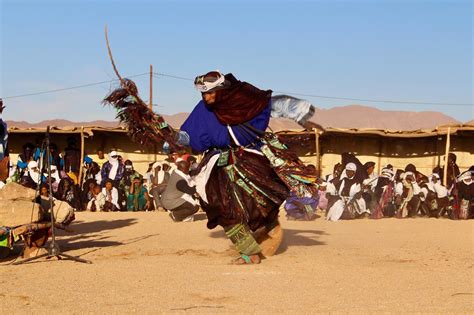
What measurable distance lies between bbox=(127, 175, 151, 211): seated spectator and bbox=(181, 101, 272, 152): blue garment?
966 centimetres

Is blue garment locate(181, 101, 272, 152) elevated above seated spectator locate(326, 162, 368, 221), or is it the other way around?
blue garment locate(181, 101, 272, 152)

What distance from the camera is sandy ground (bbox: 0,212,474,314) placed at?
595cm

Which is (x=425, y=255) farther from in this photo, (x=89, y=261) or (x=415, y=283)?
(x=89, y=261)

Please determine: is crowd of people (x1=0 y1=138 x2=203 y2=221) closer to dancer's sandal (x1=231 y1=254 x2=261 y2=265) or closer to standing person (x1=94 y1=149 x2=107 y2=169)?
standing person (x1=94 y1=149 x2=107 y2=169)

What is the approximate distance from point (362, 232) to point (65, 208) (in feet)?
16.8

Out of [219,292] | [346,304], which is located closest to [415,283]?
[346,304]

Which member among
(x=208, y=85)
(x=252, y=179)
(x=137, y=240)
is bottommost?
(x=137, y=240)

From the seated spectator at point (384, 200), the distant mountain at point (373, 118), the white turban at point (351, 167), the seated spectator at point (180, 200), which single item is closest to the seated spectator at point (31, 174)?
the seated spectator at point (180, 200)

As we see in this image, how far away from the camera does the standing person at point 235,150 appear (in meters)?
8.36

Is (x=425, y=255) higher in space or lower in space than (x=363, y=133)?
lower

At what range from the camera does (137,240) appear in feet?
36.0

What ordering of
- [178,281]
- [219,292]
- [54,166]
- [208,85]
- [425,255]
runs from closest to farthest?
[219,292]
[178,281]
[208,85]
[425,255]
[54,166]

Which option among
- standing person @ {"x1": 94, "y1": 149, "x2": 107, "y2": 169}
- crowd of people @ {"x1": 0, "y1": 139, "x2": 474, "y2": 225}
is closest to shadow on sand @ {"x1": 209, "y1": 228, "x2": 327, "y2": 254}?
crowd of people @ {"x1": 0, "y1": 139, "x2": 474, "y2": 225}

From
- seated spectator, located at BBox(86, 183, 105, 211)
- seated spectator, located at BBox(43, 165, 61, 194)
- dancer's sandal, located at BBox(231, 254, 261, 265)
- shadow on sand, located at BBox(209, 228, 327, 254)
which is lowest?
seated spectator, located at BBox(86, 183, 105, 211)
